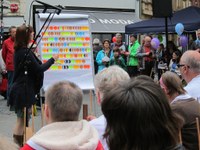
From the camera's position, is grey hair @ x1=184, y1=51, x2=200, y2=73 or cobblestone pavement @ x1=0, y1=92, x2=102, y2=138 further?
cobblestone pavement @ x1=0, y1=92, x2=102, y2=138

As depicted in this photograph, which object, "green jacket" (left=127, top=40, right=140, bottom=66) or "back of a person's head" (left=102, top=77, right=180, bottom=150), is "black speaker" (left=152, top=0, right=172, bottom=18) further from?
"back of a person's head" (left=102, top=77, right=180, bottom=150)

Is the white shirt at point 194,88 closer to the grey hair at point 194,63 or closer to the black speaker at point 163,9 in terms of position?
the grey hair at point 194,63

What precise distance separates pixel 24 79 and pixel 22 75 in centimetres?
6

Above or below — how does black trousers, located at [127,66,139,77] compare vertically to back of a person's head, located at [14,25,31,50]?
below

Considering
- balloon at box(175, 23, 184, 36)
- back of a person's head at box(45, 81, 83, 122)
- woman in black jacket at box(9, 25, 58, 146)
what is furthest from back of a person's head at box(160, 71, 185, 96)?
balloon at box(175, 23, 184, 36)

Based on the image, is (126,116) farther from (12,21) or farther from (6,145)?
(12,21)

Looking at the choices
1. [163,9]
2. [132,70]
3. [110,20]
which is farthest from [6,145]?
[110,20]

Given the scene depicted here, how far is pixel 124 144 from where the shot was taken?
199 cm

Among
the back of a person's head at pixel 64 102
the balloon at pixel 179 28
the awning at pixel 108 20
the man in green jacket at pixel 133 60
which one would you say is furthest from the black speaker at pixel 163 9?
the awning at pixel 108 20

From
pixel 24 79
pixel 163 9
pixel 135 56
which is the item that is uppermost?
pixel 163 9

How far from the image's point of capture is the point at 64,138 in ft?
8.98

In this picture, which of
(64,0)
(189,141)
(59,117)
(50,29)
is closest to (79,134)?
(59,117)

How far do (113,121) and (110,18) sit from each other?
27.5m

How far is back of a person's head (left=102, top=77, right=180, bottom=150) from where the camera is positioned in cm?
196
